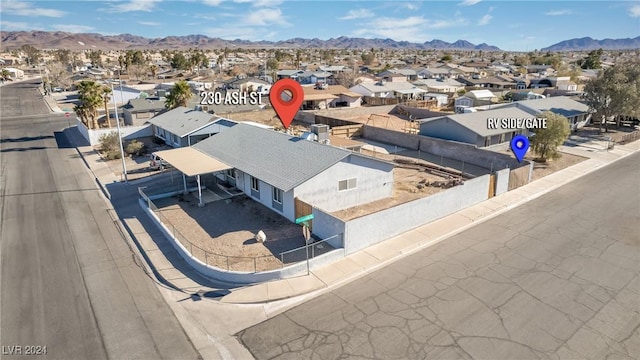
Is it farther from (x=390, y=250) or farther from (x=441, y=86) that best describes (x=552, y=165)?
(x=441, y=86)

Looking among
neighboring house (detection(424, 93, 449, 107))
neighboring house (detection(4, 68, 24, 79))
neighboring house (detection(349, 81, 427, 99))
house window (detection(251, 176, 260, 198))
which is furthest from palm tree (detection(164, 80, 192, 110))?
neighboring house (detection(4, 68, 24, 79))

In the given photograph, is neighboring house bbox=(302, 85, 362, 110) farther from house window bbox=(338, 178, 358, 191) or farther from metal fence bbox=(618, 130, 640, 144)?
house window bbox=(338, 178, 358, 191)

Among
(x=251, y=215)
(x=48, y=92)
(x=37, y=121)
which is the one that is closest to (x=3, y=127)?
(x=37, y=121)

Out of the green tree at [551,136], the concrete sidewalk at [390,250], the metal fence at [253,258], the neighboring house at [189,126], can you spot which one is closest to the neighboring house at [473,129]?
the green tree at [551,136]

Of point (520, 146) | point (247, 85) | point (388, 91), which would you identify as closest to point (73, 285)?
point (520, 146)

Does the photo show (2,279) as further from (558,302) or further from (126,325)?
(558,302)

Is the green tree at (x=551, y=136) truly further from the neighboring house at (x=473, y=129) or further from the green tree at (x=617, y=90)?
the green tree at (x=617, y=90)
